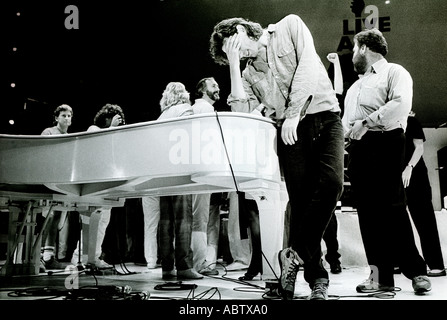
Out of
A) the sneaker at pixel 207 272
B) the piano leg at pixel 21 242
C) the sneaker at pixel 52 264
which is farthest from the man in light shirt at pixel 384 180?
the sneaker at pixel 52 264

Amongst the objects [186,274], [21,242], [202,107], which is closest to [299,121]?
[202,107]

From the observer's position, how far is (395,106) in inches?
73.9

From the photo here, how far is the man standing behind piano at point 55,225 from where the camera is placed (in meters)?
2.94

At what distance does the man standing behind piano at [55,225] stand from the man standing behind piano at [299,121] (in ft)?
5.39

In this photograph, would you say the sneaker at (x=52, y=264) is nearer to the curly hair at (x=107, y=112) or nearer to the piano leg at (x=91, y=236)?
the piano leg at (x=91, y=236)

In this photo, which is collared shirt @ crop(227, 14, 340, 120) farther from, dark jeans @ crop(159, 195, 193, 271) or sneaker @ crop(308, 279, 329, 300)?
dark jeans @ crop(159, 195, 193, 271)

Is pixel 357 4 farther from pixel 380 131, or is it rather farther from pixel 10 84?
pixel 10 84

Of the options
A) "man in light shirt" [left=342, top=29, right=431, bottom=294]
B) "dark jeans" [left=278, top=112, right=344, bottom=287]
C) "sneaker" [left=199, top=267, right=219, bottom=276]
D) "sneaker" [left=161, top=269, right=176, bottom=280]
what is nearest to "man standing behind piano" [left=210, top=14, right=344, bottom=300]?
"dark jeans" [left=278, top=112, right=344, bottom=287]

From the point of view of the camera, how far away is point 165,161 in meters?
1.66

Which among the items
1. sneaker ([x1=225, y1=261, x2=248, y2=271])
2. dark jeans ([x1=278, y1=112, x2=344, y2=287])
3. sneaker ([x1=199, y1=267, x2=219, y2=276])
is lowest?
sneaker ([x1=225, y1=261, x2=248, y2=271])

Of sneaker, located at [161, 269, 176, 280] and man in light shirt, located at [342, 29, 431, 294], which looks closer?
man in light shirt, located at [342, 29, 431, 294]

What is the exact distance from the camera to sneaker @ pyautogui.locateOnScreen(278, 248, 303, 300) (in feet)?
5.06

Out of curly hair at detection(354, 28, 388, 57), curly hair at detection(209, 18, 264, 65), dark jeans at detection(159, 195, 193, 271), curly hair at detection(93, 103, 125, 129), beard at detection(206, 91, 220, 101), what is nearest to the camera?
curly hair at detection(209, 18, 264, 65)

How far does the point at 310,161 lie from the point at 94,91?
1.85 m
